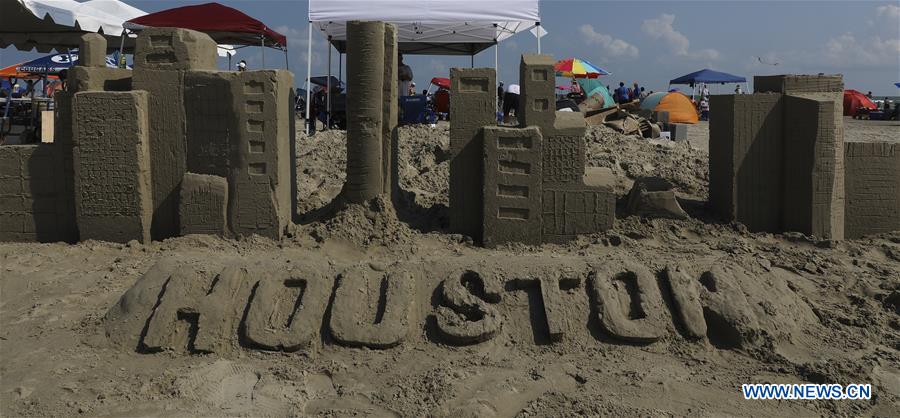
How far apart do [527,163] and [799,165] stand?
1.99 meters

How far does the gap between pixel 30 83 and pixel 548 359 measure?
13.7 metres

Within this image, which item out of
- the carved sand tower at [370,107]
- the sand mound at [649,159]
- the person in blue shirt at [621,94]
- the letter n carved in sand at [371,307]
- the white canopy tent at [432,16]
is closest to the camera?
the letter n carved in sand at [371,307]

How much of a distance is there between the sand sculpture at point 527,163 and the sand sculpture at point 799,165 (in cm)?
106

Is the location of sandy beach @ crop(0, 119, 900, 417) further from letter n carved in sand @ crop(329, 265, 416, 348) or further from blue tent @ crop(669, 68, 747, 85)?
blue tent @ crop(669, 68, 747, 85)

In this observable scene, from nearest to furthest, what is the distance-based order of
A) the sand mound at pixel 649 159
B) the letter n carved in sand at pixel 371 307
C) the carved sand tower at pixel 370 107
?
the letter n carved in sand at pixel 371 307 → the carved sand tower at pixel 370 107 → the sand mound at pixel 649 159

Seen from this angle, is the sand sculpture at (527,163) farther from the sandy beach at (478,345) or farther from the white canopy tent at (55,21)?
the white canopy tent at (55,21)

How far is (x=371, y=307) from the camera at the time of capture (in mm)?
3859

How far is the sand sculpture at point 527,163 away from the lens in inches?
193

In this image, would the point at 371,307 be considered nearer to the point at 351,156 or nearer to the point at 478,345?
the point at 478,345

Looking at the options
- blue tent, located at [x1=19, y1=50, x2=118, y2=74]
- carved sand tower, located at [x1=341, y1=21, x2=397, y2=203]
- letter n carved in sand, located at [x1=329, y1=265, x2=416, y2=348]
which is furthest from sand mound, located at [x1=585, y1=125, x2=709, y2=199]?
blue tent, located at [x1=19, y1=50, x2=118, y2=74]

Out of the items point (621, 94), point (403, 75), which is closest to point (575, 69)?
point (621, 94)

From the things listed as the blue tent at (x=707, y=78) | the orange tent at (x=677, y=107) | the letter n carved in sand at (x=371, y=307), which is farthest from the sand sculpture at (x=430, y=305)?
the blue tent at (x=707, y=78)

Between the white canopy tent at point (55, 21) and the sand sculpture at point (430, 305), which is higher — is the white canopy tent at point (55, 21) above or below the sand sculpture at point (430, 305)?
above

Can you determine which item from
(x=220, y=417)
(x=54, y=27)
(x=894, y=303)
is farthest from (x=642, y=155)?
(x=54, y=27)
